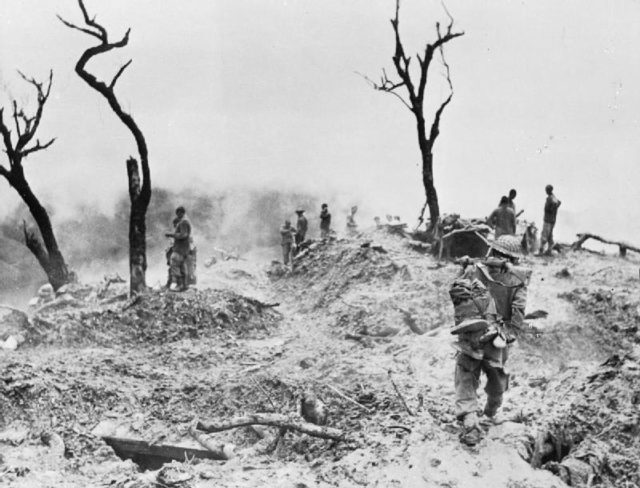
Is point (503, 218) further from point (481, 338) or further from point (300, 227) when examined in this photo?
point (481, 338)

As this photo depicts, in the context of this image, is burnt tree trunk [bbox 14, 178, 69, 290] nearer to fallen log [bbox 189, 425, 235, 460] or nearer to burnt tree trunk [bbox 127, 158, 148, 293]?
burnt tree trunk [bbox 127, 158, 148, 293]

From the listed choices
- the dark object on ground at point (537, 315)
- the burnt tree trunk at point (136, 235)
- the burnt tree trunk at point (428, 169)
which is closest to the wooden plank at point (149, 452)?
the dark object on ground at point (537, 315)

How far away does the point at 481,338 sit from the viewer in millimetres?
5180

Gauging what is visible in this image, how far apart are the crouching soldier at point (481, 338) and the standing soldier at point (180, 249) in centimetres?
812

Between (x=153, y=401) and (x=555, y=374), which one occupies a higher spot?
(x=555, y=374)

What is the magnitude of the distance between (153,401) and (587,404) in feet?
15.4

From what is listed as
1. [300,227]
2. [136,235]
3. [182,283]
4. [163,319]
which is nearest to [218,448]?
[163,319]

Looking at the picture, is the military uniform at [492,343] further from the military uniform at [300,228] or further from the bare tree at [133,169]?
the military uniform at [300,228]

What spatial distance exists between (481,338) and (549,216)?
35.2 feet

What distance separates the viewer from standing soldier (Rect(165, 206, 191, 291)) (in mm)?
12758

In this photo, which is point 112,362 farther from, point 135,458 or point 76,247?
point 76,247

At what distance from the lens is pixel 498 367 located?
530 cm

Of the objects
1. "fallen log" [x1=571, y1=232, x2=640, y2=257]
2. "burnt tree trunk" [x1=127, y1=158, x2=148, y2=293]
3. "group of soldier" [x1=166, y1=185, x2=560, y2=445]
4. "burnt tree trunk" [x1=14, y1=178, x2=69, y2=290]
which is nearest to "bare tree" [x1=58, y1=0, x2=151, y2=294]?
"burnt tree trunk" [x1=127, y1=158, x2=148, y2=293]

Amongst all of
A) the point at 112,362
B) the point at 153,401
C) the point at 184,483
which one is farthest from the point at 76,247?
the point at 184,483
